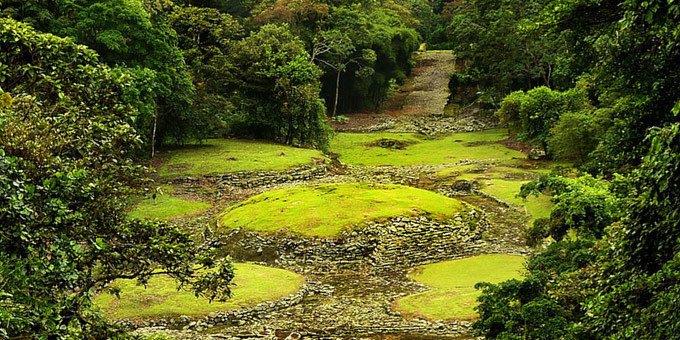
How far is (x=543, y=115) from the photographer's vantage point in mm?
39312

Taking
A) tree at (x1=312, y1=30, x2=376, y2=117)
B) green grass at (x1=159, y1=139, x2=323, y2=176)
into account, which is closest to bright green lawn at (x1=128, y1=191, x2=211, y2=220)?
green grass at (x1=159, y1=139, x2=323, y2=176)

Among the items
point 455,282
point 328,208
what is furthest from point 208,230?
point 455,282

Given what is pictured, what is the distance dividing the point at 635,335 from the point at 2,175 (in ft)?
21.3

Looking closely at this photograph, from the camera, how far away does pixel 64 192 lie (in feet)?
23.9

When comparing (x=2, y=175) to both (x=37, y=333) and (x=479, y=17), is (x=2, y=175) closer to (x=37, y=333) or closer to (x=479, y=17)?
(x=37, y=333)

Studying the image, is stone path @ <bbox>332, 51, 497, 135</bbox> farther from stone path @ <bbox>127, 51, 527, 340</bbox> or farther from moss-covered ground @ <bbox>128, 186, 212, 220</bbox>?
moss-covered ground @ <bbox>128, 186, 212, 220</bbox>

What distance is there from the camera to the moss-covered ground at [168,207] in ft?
95.4

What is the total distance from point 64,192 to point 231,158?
30.8m

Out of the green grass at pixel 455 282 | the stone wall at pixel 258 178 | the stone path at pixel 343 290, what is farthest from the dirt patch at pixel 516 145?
the green grass at pixel 455 282

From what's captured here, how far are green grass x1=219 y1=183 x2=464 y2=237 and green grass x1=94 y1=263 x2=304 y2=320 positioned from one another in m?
4.56

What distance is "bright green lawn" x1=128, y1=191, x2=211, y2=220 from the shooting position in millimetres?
29047

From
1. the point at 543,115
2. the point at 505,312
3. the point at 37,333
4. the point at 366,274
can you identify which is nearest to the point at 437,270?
the point at 366,274

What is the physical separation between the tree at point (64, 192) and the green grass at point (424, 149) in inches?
1419

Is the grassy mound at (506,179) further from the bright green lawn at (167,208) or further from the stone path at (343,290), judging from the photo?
the bright green lawn at (167,208)
